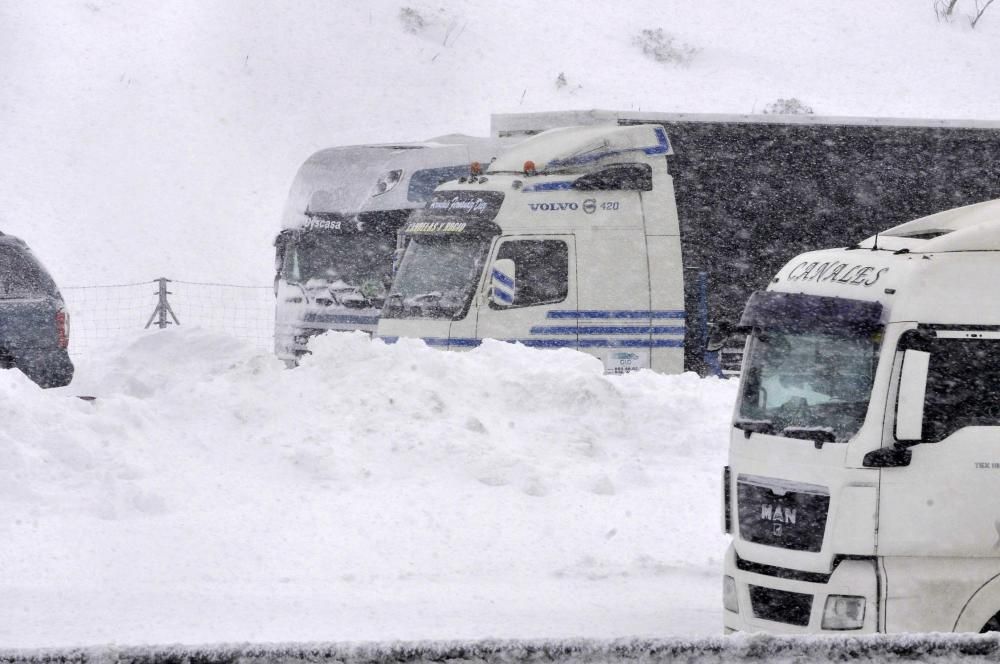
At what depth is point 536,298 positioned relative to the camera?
13.4 metres

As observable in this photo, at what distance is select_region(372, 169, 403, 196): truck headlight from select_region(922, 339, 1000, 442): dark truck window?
1171cm

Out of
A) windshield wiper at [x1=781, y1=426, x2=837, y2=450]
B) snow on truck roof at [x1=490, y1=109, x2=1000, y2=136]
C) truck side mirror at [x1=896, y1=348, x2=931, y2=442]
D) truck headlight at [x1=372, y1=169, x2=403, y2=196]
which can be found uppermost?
snow on truck roof at [x1=490, y1=109, x2=1000, y2=136]

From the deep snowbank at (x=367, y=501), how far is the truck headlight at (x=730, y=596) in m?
0.67

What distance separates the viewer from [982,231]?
614cm

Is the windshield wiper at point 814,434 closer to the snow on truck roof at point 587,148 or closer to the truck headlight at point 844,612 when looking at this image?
the truck headlight at point 844,612

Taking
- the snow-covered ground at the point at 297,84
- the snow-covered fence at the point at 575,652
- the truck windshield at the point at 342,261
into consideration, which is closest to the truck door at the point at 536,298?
the truck windshield at the point at 342,261

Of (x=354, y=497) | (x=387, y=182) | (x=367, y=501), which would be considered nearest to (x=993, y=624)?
(x=367, y=501)

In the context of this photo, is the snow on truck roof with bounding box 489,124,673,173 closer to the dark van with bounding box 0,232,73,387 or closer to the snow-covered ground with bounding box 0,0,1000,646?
the snow-covered ground with bounding box 0,0,1000,646

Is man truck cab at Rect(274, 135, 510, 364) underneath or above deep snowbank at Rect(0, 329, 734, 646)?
above

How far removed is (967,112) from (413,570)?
3884cm

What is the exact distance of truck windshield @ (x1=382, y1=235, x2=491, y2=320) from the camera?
13297 mm

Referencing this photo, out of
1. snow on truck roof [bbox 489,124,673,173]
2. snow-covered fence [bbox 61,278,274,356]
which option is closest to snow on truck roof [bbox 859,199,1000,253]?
snow on truck roof [bbox 489,124,673,173]

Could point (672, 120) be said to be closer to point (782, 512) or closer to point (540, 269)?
point (540, 269)

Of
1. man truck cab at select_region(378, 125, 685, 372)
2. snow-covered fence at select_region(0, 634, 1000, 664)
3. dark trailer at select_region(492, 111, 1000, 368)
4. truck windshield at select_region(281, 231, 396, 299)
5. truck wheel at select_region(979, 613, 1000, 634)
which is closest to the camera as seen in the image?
snow-covered fence at select_region(0, 634, 1000, 664)
